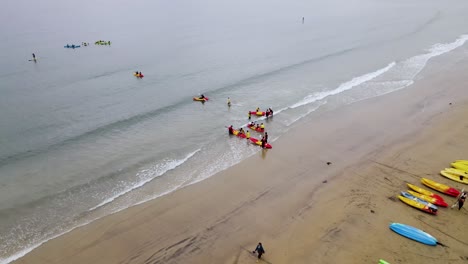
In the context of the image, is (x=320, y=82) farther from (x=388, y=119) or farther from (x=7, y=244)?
(x=7, y=244)

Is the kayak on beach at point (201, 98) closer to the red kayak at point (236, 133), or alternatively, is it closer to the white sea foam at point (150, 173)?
the red kayak at point (236, 133)

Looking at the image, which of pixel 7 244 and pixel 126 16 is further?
pixel 126 16

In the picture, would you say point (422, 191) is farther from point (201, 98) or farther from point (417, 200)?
point (201, 98)

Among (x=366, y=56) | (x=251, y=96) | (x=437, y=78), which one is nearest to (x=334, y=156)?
(x=251, y=96)

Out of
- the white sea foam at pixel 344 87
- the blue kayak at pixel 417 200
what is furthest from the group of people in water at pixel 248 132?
the blue kayak at pixel 417 200

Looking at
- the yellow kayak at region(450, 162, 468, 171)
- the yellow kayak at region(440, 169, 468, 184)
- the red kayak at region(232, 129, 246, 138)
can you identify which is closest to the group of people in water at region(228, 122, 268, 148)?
the red kayak at region(232, 129, 246, 138)
